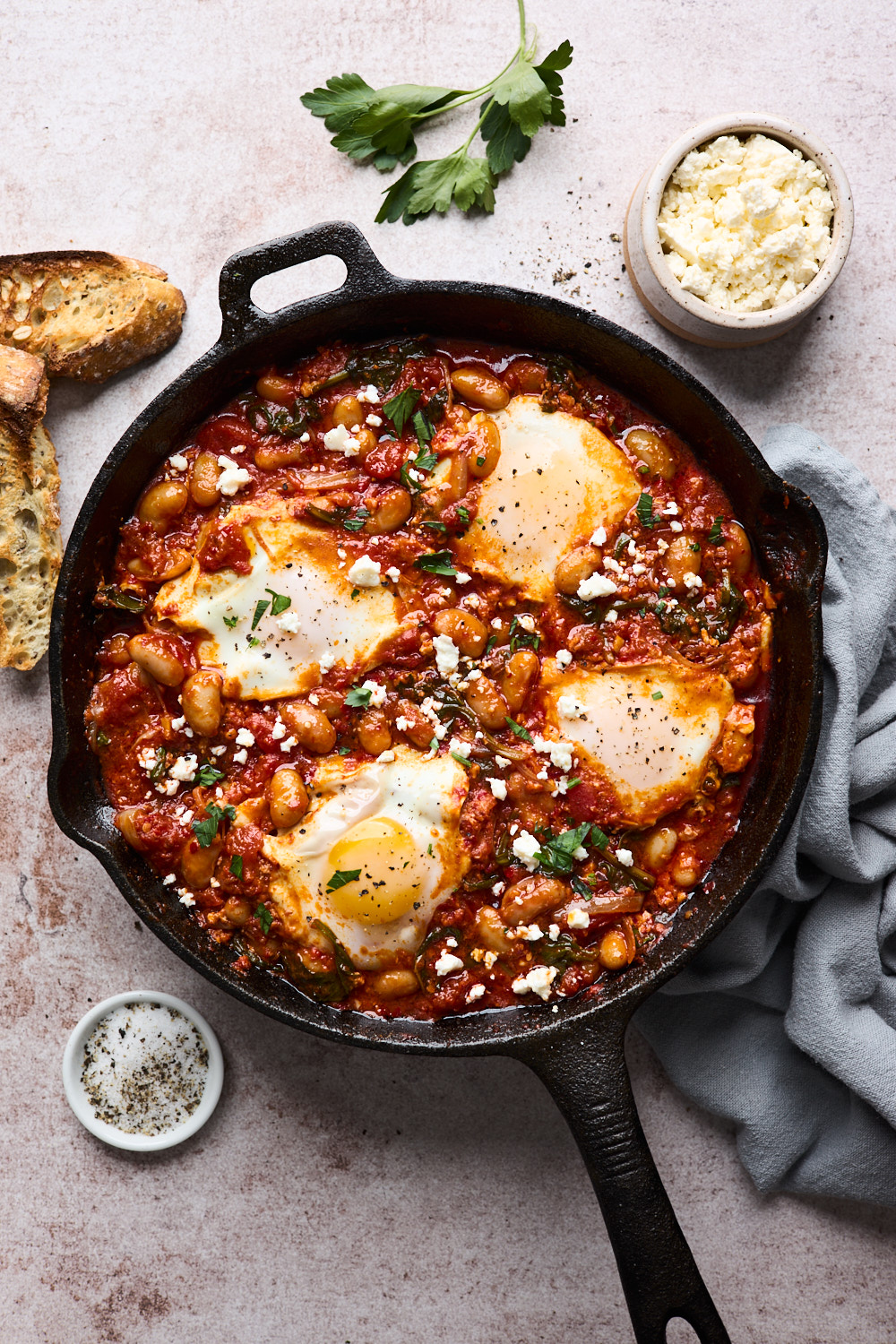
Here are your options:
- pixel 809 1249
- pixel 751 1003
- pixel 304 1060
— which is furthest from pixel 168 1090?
pixel 809 1249

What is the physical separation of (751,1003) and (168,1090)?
194 centimetres

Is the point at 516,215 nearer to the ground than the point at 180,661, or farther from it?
farther from it

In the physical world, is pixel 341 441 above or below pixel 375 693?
above

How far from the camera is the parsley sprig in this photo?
10.5 feet

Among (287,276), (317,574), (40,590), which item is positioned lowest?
(40,590)

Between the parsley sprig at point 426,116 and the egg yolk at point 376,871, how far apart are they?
1994 mm

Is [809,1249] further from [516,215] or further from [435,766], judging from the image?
[516,215]

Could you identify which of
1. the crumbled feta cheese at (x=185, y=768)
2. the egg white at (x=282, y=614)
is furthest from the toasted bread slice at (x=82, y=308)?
the crumbled feta cheese at (x=185, y=768)

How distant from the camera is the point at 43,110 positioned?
338 cm

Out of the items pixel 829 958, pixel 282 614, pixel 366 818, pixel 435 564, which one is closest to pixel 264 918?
pixel 366 818

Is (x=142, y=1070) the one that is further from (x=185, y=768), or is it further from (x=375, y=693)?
(x=375, y=693)

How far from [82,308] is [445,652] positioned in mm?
1665

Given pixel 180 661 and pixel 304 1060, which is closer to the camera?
pixel 180 661

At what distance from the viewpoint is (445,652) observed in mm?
2889
